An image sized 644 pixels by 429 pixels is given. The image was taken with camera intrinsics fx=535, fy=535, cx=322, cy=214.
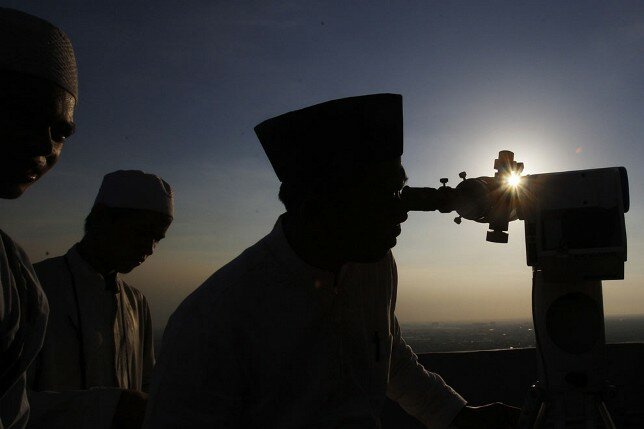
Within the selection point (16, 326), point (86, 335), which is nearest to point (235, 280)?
point (16, 326)

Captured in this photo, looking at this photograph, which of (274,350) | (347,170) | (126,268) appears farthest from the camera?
(126,268)

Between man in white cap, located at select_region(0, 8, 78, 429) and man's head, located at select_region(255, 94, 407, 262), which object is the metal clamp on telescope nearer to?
man's head, located at select_region(255, 94, 407, 262)

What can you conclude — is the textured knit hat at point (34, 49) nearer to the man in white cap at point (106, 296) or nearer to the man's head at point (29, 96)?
the man's head at point (29, 96)

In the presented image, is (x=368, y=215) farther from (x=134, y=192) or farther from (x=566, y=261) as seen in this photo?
(x=134, y=192)

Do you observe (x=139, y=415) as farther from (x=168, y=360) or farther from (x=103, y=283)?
A: (x=103, y=283)

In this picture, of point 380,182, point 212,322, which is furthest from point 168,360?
point 380,182

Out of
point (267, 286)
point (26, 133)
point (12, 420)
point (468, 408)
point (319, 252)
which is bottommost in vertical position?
point (468, 408)
